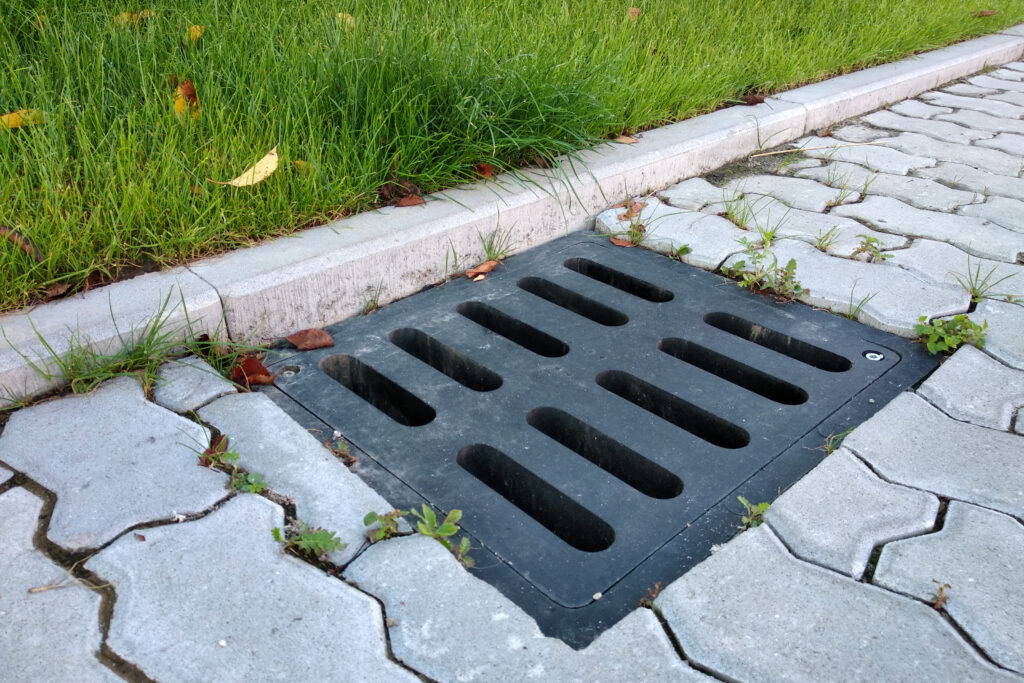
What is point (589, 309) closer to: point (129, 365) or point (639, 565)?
point (639, 565)

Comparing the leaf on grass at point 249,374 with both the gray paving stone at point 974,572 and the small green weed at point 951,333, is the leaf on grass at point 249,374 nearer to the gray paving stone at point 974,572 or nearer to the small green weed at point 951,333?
the gray paving stone at point 974,572

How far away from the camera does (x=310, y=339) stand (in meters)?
1.71

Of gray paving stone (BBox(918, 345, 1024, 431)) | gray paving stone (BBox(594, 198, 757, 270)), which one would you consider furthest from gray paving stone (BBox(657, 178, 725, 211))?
gray paving stone (BBox(918, 345, 1024, 431))

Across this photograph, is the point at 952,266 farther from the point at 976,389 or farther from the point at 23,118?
the point at 23,118

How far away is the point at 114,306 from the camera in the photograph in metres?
1.51

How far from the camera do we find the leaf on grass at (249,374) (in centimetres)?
158

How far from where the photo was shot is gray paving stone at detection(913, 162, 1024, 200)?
2578 mm

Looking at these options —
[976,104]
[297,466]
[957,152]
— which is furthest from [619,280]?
[976,104]

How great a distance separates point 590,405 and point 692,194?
121cm

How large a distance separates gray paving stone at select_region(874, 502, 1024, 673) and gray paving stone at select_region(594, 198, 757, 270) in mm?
1020

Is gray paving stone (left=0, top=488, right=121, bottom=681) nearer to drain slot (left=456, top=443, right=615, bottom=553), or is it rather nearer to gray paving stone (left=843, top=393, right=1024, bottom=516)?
drain slot (left=456, top=443, right=615, bottom=553)

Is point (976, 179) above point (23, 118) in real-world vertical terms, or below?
below

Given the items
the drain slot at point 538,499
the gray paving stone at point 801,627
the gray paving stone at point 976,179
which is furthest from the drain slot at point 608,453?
the gray paving stone at point 976,179

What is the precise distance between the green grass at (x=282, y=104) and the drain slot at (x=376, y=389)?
1.23 ft
